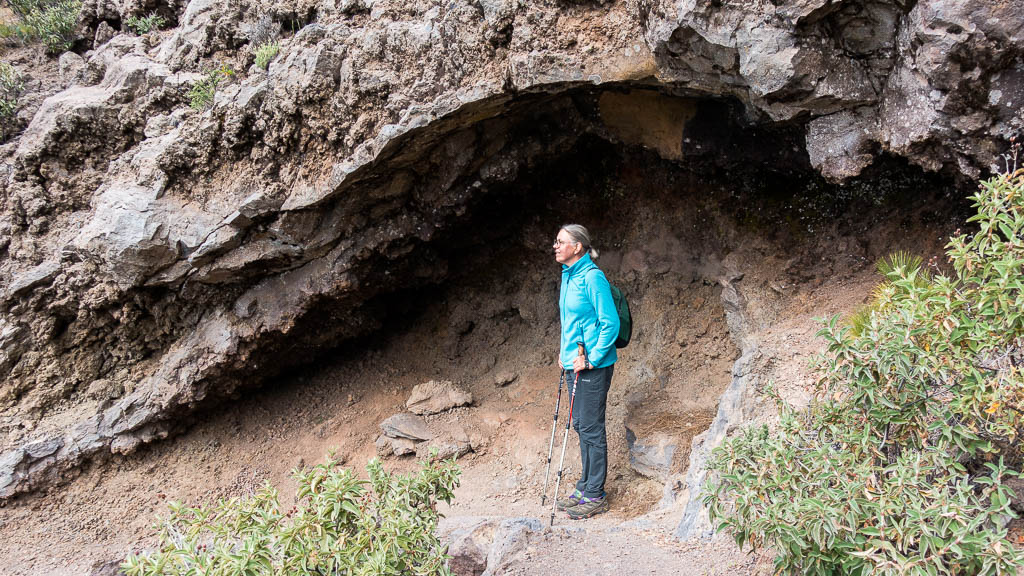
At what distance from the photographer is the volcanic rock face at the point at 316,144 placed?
379cm

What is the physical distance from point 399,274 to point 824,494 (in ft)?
15.5

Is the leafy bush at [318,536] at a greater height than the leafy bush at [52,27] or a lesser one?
lesser

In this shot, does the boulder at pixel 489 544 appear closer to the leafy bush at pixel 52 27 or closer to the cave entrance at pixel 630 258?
the cave entrance at pixel 630 258

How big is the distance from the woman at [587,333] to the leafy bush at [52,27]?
681 cm

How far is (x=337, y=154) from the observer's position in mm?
5199

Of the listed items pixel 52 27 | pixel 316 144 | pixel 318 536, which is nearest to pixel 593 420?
pixel 318 536

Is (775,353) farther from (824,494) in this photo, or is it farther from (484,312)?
(484,312)

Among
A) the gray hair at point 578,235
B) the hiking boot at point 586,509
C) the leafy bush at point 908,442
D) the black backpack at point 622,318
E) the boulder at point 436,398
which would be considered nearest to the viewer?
the leafy bush at point 908,442

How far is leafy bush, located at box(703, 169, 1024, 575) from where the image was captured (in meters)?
2.39

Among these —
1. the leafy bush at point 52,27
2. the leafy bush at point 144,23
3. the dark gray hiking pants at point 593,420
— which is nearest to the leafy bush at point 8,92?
the leafy bush at point 52,27

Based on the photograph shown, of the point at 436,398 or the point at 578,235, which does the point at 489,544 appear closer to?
the point at 578,235

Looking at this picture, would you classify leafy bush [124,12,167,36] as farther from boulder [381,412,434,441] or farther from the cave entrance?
boulder [381,412,434,441]

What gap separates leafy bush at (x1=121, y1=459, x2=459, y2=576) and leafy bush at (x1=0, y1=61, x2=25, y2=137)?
19.3 feet

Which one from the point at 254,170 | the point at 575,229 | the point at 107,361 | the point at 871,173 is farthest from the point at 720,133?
the point at 107,361
